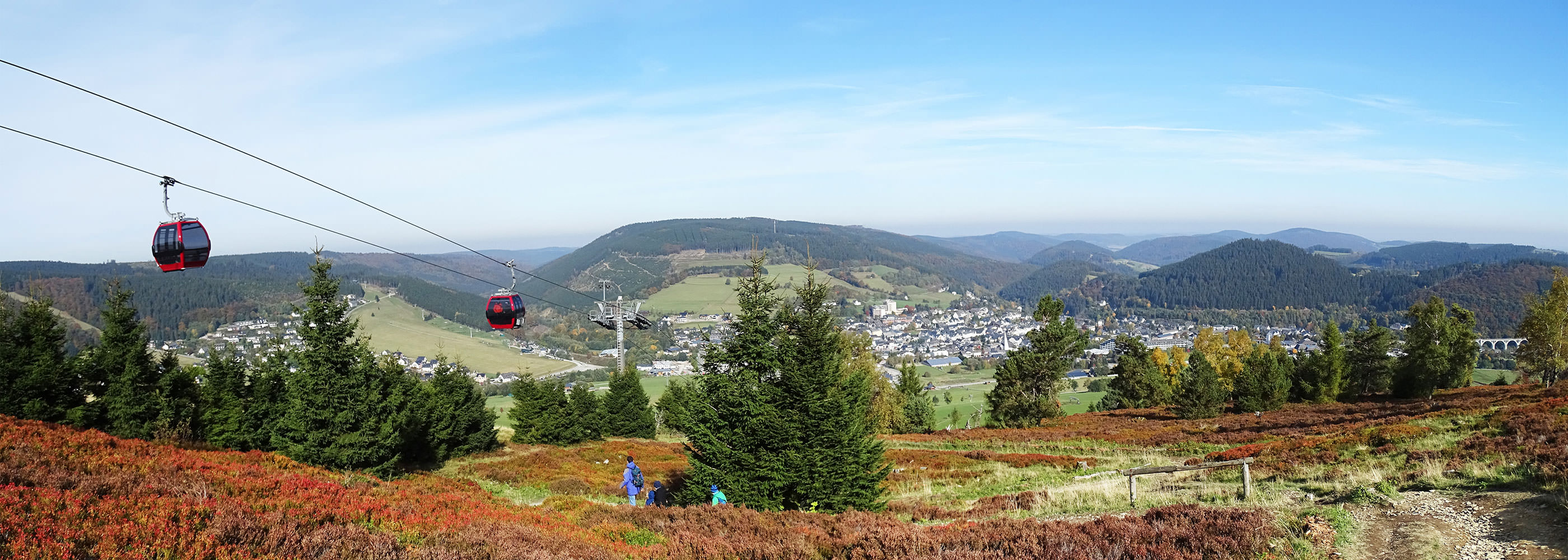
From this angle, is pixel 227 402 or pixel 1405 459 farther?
pixel 227 402

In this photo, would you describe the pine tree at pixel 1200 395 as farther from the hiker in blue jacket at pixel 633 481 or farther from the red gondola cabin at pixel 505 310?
the red gondola cabin at pixel 505 310

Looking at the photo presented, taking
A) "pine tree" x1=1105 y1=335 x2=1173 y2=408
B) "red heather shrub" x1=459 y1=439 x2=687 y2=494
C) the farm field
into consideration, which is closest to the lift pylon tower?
"red heather shrub" x1=459 y1=439 x2=687 y2=494

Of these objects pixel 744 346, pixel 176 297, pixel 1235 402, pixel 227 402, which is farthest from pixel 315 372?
pixel 176 297

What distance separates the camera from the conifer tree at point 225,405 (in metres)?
29.6

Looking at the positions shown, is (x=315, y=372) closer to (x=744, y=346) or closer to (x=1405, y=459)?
(x=744, y=346)

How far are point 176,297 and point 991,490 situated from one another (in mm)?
206318

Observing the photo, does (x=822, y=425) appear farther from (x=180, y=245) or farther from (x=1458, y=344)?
(x=1458, y=344)

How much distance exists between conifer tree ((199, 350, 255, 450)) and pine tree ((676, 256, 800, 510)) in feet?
76.3

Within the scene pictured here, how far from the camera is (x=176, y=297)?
167 meters

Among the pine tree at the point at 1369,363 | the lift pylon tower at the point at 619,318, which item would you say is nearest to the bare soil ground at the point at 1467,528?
the lift pylon tower at the point at 619,318

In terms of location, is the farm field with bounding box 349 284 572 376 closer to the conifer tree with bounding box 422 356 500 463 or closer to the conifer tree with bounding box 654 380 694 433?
the conifer tree with bounding box 654 380 694 433

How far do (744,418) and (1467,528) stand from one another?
12400 millimetres

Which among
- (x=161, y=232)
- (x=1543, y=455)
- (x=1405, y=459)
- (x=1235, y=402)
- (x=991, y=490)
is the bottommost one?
(x=1235, y=402)

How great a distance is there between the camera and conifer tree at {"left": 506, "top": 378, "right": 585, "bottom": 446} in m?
44.2
